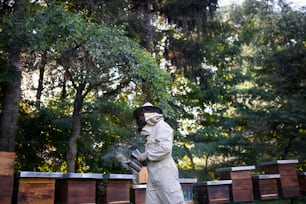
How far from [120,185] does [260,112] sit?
4.77m

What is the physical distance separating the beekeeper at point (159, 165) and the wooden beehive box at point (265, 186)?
199 cm

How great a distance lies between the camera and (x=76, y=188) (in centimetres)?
311

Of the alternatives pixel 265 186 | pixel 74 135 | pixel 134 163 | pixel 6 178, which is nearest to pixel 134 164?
pixel 134 163

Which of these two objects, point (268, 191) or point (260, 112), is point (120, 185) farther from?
point (260, 112)

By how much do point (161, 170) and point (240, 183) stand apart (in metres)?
1.88

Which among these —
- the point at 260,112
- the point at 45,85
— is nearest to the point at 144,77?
the point at 45,85

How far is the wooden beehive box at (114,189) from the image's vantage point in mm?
A: 3325

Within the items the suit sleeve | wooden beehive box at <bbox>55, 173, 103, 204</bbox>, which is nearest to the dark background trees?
wooden beehive box at <bbox>55, 173, 103, 204</bbox>

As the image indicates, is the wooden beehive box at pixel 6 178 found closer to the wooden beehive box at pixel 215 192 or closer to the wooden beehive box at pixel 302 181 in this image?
the wooden beehive box at pixel 215 192

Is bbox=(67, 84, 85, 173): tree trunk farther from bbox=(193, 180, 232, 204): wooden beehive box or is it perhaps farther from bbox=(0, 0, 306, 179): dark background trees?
bbox=(193, 180, 232, 204): wooden beehive box

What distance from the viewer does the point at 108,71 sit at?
4961mm

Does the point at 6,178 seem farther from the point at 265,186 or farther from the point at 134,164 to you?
the point at 265,186

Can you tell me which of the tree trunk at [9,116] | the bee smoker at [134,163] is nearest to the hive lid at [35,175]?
the bee smoker at [134,163]

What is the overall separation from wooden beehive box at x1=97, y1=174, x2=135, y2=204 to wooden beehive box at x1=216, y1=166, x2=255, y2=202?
1.37m
